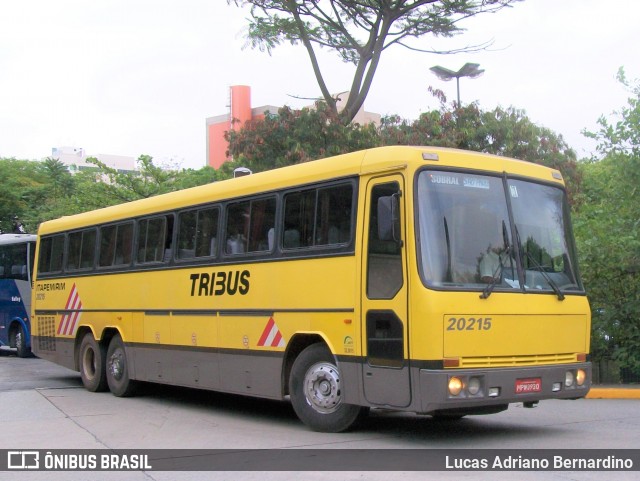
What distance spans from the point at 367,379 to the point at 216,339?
10.7 feet

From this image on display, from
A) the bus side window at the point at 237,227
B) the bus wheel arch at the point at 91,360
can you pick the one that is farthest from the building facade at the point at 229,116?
the bus side window at the point at 237,227

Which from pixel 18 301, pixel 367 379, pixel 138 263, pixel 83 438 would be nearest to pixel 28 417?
pixel 83 438

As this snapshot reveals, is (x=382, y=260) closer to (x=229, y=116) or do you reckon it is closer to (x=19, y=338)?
(x=19, y=338)

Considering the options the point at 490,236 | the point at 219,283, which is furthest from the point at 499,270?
the point at 219,283

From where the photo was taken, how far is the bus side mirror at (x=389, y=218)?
871 cm

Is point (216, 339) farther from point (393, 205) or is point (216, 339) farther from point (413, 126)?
point (413, 126)

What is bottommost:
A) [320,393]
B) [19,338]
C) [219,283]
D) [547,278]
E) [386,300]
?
[320,393]

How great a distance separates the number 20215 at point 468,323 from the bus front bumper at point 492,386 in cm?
41

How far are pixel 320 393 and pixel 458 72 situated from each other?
714 inches

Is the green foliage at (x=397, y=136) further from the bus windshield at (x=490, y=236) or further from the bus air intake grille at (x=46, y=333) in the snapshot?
the bus windshield at (x=490, y=236)

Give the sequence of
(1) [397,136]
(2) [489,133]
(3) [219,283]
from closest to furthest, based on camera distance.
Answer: (3) [219,283], (1) [397,136], (2) [489,133]

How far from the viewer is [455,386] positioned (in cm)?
829

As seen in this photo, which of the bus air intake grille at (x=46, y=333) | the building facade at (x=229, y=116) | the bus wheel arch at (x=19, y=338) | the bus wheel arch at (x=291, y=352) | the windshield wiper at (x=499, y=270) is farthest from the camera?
the building facade at (x=229, y=116)

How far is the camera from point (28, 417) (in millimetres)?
11648
